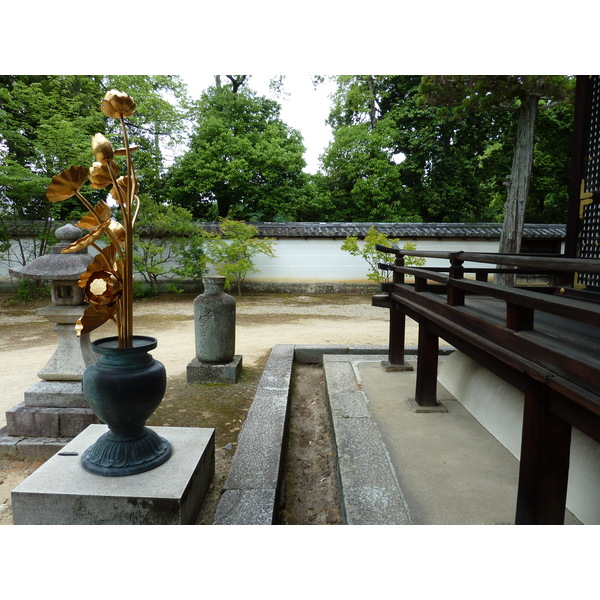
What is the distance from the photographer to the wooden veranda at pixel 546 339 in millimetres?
1829

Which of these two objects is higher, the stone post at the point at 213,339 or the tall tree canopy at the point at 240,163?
the tall tree canopy at the point at 240,163

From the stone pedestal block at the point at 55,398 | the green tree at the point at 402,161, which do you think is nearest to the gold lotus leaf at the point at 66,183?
the stone pedestal block at the point at 55,398

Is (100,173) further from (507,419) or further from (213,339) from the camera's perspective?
(507,419)

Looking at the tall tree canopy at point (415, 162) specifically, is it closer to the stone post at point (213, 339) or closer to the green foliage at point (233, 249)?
the green foliage at point (233, 249)

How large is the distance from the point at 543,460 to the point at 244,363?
4.86m

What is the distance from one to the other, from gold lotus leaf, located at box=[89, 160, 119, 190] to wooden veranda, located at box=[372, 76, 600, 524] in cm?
244

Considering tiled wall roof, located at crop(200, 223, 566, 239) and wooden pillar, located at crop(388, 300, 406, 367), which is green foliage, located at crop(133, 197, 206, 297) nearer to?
tiled wall roof, located at crop(200, 223, 566, 239)

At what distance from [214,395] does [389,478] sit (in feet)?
9.12

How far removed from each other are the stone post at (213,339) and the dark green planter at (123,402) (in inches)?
111

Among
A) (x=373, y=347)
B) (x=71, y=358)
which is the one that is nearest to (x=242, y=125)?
(x=373, y=347)

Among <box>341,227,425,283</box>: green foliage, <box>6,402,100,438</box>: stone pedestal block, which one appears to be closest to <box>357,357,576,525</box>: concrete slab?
<box>6,402,100,438</box>: stone pedestal block

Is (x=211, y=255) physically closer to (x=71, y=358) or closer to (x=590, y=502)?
(x=71, y=358)

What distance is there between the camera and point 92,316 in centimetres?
255

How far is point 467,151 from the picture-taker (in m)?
16.7
